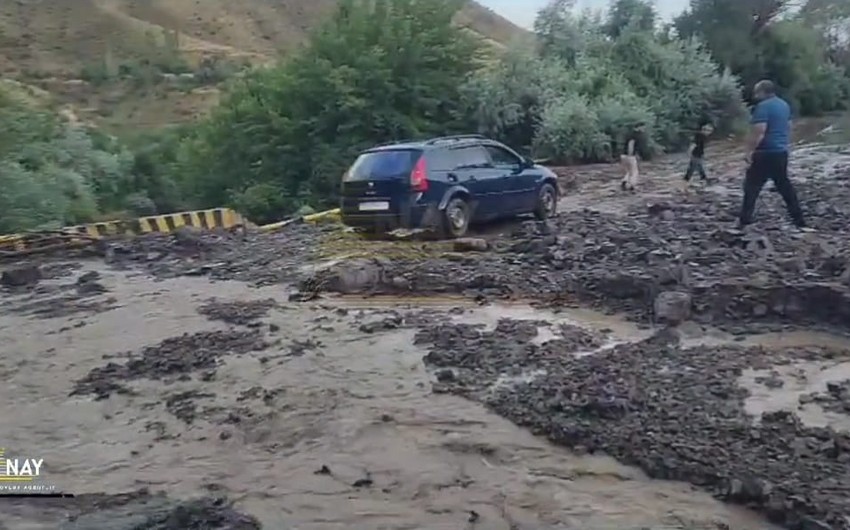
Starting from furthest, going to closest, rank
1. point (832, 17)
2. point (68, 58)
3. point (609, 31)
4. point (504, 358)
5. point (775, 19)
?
point (68, 58) → point (832, 17) → point (775, 19) → point (609, 31) → point (504, 358)

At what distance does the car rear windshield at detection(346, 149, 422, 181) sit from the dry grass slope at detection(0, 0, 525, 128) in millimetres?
32877

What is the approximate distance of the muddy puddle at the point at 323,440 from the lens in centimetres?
577

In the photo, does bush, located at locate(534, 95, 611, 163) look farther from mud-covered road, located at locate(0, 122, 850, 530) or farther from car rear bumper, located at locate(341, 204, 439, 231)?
car rear bumper, located at locate(341, 204, 439, 231)

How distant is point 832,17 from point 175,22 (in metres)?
49.6

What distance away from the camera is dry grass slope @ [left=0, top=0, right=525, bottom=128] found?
2322 inches

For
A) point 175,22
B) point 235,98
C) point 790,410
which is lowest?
point 790,410

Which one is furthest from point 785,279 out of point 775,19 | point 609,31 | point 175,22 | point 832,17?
point 175,22

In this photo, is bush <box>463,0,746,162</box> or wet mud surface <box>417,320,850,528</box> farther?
bush <box>463,0,746,162</box>

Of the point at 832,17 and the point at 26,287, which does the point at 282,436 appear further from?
the point at 832,17

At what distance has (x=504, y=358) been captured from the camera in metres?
8.80

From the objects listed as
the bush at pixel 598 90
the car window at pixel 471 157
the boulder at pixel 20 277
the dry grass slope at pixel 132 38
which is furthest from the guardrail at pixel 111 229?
the dry grass slope at pixel 132 38

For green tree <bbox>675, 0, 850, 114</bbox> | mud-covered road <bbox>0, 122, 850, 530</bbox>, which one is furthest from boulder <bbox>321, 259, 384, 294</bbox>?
green tree <bbox>675, 0, 850, 114</bbox>

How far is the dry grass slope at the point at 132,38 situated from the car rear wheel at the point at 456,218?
107ft
